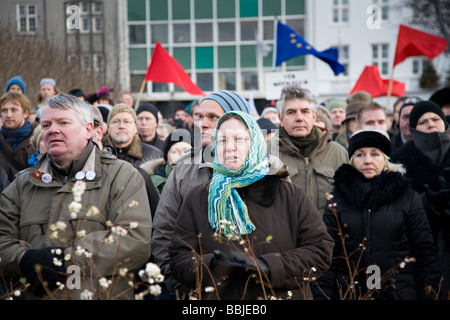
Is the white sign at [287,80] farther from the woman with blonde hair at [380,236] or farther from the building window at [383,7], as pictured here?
the building window at [383,7]

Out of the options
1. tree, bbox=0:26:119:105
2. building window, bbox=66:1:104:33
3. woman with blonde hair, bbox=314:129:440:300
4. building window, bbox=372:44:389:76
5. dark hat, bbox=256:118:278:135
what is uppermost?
building window, bbox=66:1:104:33

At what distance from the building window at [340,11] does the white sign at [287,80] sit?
31810 millimetres

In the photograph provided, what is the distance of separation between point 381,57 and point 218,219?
128ft

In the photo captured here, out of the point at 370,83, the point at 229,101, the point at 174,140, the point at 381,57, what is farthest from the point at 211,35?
the point at 229,101

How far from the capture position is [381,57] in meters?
41.3

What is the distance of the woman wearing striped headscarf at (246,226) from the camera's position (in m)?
3.76

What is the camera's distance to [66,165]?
13.6ft

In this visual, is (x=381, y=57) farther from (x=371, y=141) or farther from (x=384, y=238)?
(x=384, y=238)

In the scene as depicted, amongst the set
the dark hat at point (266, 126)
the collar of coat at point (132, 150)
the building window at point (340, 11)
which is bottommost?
the collar of coat at point (132, 150)

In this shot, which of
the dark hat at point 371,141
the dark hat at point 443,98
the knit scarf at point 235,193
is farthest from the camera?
the dark hat at point 443,98

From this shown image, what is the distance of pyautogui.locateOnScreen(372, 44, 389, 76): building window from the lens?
4100cm

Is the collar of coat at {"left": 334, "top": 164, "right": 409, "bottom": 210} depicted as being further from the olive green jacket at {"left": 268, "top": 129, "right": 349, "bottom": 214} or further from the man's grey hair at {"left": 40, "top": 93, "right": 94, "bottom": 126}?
the man's grey hair at {"left": 40, "top": 93, "right": 94, "bottom": 126}

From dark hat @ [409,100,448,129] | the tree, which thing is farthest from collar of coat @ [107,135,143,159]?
the tree

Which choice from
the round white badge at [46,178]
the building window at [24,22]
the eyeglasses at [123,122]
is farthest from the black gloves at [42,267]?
the building window at [24,22]
